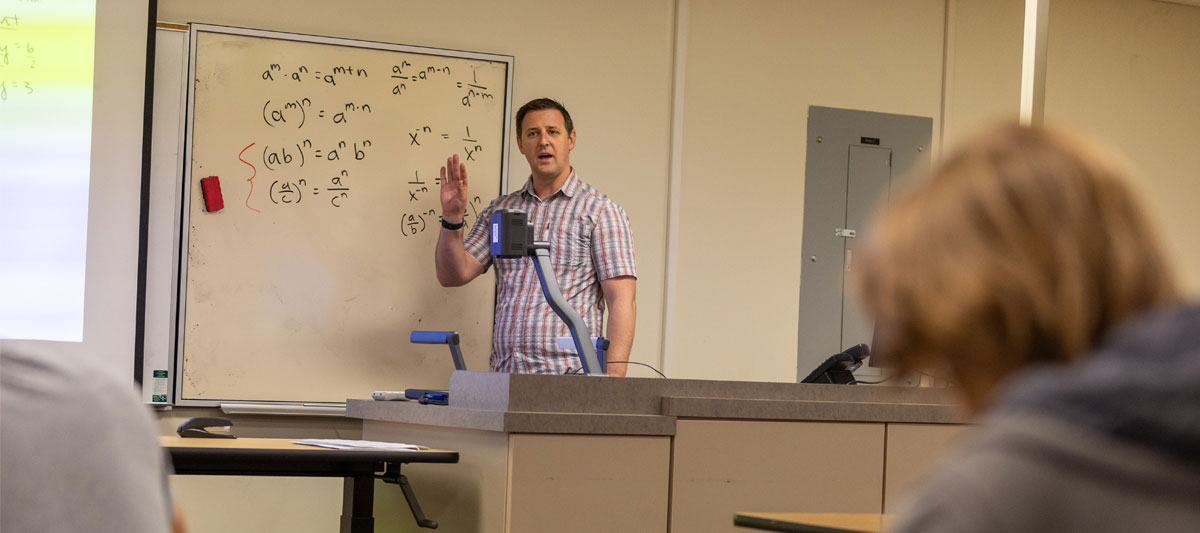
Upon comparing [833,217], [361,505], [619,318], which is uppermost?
[833,217]

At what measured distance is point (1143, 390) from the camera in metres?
0.56

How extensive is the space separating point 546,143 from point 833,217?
1403 millimetres

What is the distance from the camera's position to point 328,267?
13.7 feet

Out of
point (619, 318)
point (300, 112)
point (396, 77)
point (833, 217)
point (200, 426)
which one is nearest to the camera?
point (200, 426)

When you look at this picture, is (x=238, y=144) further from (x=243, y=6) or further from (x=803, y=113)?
(x=803, y=113)

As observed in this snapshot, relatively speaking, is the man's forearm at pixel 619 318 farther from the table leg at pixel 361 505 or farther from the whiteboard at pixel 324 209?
the table leg at pixel 361 505

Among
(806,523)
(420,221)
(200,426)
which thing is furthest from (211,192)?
(806,523)

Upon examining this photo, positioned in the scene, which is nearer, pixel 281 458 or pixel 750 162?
pixel 281 458

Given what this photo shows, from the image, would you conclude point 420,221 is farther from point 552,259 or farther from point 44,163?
point 44,163

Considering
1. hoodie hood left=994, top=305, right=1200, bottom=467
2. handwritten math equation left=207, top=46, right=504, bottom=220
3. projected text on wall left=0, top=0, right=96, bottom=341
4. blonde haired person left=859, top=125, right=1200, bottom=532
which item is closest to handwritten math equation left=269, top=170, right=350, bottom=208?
handwritten math equation left=207, top=46, right=504, bottom=220

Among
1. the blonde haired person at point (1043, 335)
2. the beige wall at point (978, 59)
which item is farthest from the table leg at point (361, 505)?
the beige wall at point (978, 59)

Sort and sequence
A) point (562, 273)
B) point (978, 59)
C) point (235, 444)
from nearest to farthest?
point (235, 444), point (562, 273), point (978, 59)

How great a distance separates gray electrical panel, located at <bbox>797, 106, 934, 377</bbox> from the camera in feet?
15.6

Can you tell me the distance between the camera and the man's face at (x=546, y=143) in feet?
13.0
